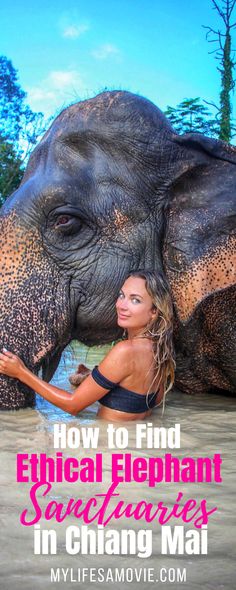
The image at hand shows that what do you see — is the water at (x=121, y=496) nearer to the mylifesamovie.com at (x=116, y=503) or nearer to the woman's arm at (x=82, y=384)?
the mylifesamovie.com at (x=116, y=503)

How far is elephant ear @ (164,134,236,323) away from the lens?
3982mm

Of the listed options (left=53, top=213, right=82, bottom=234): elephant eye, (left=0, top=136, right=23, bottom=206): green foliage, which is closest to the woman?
(left=53, top=213, right=82, bottom=234): elephant eye

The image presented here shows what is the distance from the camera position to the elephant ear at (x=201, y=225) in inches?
157

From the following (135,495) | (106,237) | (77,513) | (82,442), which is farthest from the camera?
(106,237)

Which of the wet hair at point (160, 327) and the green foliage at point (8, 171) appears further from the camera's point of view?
the green foliage at point (8, 171)

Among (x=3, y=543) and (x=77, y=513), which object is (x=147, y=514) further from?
(x=3, y=543)

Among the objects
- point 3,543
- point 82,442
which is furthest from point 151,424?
point 3,543

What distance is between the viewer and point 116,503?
234 cm

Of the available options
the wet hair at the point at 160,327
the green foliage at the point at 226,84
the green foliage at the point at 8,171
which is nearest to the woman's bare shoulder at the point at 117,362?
the wet hair at the point at 160,327

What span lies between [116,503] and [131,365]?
4.13ft

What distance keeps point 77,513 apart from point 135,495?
0.29 meters

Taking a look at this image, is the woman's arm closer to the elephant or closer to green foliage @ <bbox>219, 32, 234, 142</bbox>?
the elephant

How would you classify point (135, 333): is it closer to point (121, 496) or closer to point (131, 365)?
point (131, 365)

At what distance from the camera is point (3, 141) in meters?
27.8
